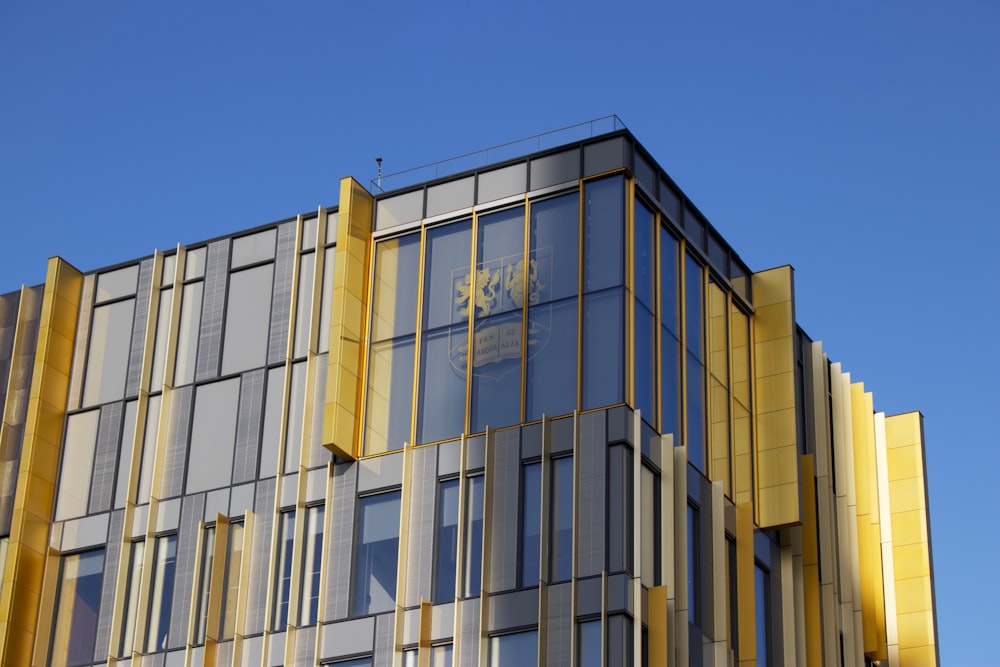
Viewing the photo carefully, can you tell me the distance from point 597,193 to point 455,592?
41.3ft

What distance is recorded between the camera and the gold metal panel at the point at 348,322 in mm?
52938

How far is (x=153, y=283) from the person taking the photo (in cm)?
5953

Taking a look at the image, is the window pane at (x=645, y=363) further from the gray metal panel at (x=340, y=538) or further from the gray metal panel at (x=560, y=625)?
the gray metal panel at (x=340, y=538)

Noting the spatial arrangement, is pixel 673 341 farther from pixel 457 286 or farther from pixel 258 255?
pixel 258 255

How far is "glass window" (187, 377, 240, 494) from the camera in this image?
2176 inches

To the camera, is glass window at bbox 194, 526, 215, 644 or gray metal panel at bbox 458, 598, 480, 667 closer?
gray metal panel at bbox 458, 598, 480, 667

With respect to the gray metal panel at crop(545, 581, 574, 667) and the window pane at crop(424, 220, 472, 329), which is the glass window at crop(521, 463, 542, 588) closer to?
the gray metal panel at crop(545, 581, 574, 667)

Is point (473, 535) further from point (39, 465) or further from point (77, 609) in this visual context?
point (39, 465)

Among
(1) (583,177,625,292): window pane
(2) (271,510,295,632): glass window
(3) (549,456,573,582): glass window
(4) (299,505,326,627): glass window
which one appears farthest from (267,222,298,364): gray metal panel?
(3) (549,456,573,582): glass window

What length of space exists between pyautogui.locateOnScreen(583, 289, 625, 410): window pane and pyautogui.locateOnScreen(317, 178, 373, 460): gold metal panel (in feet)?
24.9

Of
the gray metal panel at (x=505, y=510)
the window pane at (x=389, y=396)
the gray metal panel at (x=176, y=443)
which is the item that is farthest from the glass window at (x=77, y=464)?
the gray metal panel at (x=505, y=510)

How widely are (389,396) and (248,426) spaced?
16.5 feet

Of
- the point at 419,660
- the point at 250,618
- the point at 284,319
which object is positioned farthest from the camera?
the point at 284,319

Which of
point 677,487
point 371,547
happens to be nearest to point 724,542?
point 677,487
